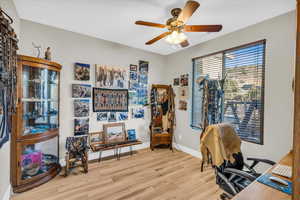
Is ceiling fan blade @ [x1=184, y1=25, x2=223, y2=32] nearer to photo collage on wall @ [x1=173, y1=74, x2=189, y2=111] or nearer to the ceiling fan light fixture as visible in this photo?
the ceiling fan light fixture

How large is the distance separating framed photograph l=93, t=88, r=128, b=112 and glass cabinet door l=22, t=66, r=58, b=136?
755 mm

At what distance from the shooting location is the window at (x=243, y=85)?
234 centimetres

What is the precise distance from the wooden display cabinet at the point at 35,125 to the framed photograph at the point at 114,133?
0.92 metres

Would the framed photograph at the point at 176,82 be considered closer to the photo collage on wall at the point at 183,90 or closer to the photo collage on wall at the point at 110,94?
the photo collage on wall at the point at 183,90

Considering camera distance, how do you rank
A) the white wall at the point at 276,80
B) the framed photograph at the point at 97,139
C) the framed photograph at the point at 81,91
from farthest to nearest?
the framed photograph at the point at 97,139, the framed photograph at the point at 81,91, the white wall at the point at 276,80

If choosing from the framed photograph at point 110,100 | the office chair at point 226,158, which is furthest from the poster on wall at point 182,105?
the office chair at point 226,158

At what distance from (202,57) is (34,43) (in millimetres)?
3262

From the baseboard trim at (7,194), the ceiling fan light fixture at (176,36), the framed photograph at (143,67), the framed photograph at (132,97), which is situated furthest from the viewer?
Result: the framed photograph at (143,67)

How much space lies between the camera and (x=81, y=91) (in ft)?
9.46

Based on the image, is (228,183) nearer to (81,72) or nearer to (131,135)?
(131,135)

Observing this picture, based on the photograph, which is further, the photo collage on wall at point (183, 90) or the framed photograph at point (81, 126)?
the photo collage on wall at point (183, 90)

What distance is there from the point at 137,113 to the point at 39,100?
6.66 feet

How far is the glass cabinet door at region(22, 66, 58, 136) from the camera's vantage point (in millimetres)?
2088

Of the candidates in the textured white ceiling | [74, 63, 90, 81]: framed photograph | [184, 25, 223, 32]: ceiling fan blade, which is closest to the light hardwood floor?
[74, 63, 90, 81]: framed photograph
